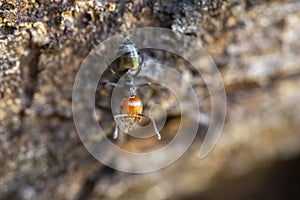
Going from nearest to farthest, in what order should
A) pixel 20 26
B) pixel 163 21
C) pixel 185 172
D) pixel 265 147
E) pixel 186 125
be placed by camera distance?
pixel 20 26, pixel 163 21, pixel 186 125, pixel 185 172, pixel 265 147

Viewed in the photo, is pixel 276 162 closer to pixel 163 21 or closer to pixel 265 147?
pixel 265 147

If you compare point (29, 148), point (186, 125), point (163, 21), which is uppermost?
point (163, 21)

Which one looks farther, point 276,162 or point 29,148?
point 276,162

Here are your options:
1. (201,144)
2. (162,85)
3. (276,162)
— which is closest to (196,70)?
(162,85)
